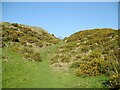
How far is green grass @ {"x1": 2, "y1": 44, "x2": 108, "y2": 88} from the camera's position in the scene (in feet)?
70.7

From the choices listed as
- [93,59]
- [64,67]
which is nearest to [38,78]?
[64,67]

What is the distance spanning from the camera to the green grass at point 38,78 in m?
21.5

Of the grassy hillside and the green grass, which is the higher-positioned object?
the grassy hillside

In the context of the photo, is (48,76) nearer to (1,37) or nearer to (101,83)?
(101,83)

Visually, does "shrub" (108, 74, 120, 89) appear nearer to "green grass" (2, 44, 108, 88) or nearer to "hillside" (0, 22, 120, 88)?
"hillside" (0, 22, 120, 88)

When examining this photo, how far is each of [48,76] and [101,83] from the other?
6118 millimetres

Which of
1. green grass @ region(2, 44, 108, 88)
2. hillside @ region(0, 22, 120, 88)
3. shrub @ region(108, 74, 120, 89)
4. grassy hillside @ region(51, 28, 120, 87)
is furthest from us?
grassy hillside @ region(51, 28, 120, 87)

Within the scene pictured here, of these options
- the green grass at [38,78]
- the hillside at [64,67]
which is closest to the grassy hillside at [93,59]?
the hillside at [64,67]

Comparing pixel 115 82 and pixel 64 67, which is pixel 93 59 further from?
pixel 115 82

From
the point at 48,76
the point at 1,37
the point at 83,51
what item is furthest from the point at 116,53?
the point at 1,37

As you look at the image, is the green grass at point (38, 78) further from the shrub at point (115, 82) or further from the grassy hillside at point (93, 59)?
the grassy hillside at point (93, 59)

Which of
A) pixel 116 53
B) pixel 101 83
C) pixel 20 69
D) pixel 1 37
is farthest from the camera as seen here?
pixel 1 37

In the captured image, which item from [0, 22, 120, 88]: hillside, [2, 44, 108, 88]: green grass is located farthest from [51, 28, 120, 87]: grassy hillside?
[2, 44, 108, 88]: green grass

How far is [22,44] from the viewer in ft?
132
